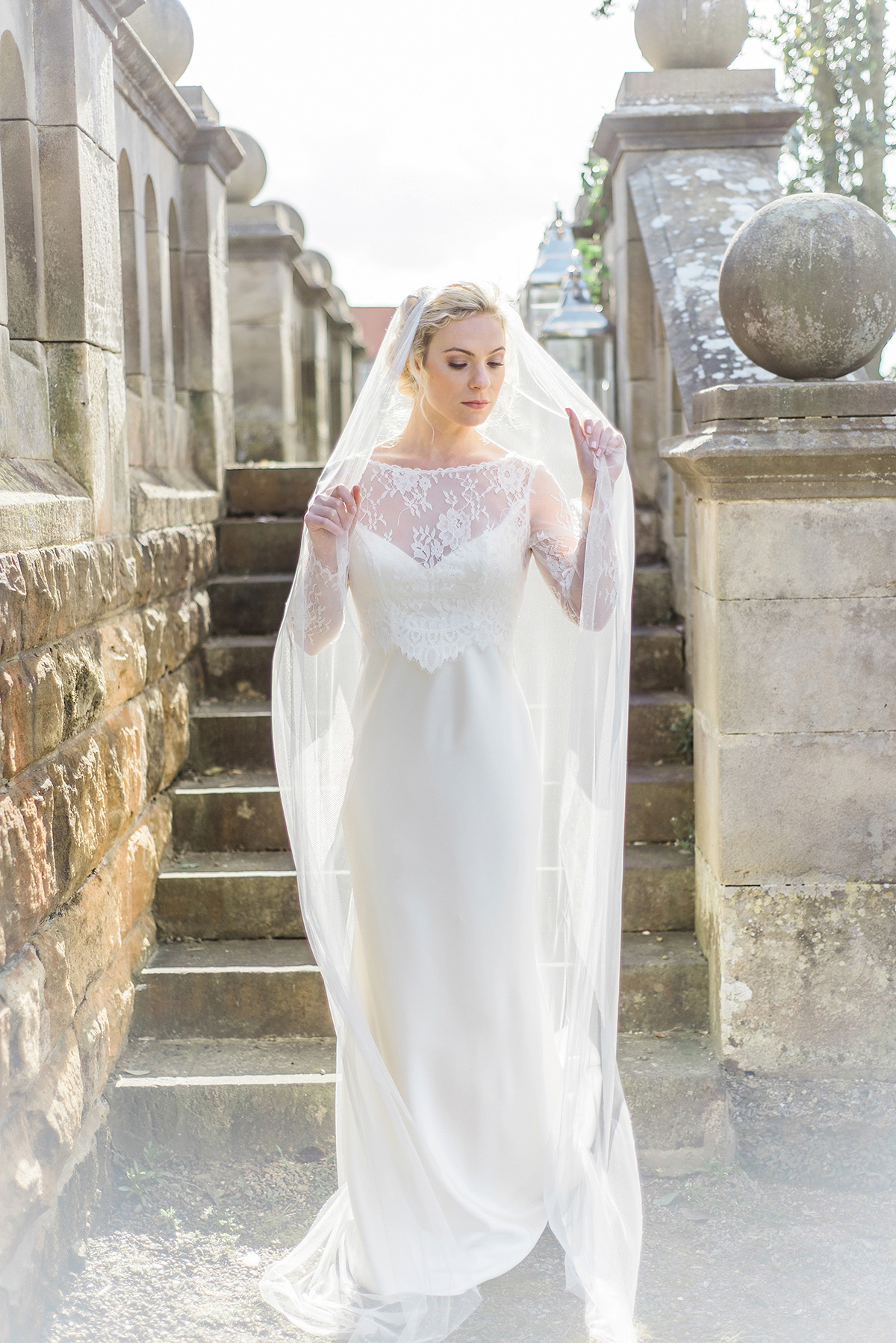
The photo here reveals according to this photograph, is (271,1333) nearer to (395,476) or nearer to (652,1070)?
(652,1070)

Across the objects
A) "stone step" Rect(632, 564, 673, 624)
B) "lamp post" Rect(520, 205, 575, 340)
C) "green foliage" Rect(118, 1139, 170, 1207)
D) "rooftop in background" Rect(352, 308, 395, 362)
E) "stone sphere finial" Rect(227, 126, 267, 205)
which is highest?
"rooftop in background" Rect(352, 308, 395, 362)

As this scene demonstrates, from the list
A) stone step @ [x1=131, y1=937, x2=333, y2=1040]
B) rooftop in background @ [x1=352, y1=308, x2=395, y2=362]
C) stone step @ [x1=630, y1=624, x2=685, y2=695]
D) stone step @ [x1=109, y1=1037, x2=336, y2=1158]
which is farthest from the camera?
rooftop in background @ [x1=352, y1=308, x2=395, y2=362]

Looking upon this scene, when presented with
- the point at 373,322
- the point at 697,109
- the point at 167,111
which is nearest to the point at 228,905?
the point at 167,111

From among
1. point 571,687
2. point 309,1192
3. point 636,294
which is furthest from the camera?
point 636,294

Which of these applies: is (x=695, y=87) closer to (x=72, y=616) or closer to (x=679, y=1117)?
(x=72, y=616)

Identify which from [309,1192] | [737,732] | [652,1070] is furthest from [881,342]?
[309,1192]

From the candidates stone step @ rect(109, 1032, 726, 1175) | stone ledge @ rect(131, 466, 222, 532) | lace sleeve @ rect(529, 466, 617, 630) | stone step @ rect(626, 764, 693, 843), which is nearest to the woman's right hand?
lace sleeve @ rect(529, 466, 617, 630)

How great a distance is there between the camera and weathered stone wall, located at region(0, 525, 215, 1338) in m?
2.91

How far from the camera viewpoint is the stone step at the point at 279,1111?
3.76 metres

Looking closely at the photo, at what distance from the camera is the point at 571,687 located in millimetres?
3312

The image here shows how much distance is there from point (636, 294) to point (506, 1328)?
4260 mm

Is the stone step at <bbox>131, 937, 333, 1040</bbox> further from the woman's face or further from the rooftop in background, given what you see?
the rooftop in background

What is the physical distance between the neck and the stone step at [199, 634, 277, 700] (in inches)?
89.4

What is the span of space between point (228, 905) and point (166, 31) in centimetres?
409
